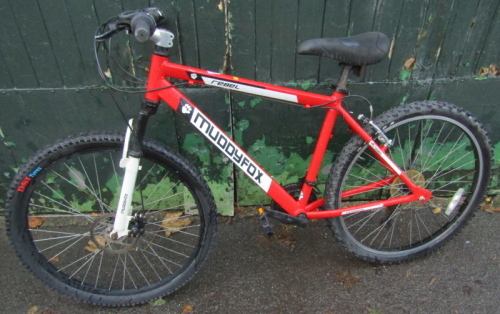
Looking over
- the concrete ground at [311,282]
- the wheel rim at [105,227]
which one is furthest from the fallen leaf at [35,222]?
the concrete ground at [311,282]

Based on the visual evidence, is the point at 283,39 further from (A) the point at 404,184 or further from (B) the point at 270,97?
(A) the point at 404,184

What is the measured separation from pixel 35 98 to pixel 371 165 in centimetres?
243

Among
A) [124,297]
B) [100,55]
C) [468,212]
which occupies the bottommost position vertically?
[124,297]

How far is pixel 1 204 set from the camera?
2773 millimetres

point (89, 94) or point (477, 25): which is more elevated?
point (477, 25)

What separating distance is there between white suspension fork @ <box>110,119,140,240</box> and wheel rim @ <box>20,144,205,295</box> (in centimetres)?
19

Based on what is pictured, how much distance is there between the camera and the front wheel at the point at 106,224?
1.87 meters

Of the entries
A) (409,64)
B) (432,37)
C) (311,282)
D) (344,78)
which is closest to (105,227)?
(311,282)

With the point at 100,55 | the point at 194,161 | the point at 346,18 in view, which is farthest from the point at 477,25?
the point at 100,55

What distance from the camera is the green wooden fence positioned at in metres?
2.13

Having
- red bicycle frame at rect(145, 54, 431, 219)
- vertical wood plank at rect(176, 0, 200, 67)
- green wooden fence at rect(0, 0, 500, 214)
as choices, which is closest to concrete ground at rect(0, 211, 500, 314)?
red bicycle frame at rect(145, 54, 431, 219)

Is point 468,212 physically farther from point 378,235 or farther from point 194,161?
point 194,161

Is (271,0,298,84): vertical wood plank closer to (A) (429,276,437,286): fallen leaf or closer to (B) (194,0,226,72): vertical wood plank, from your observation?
(B) (194,0,226,72): vertical wood plank

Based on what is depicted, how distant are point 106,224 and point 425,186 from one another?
2.15 meters
